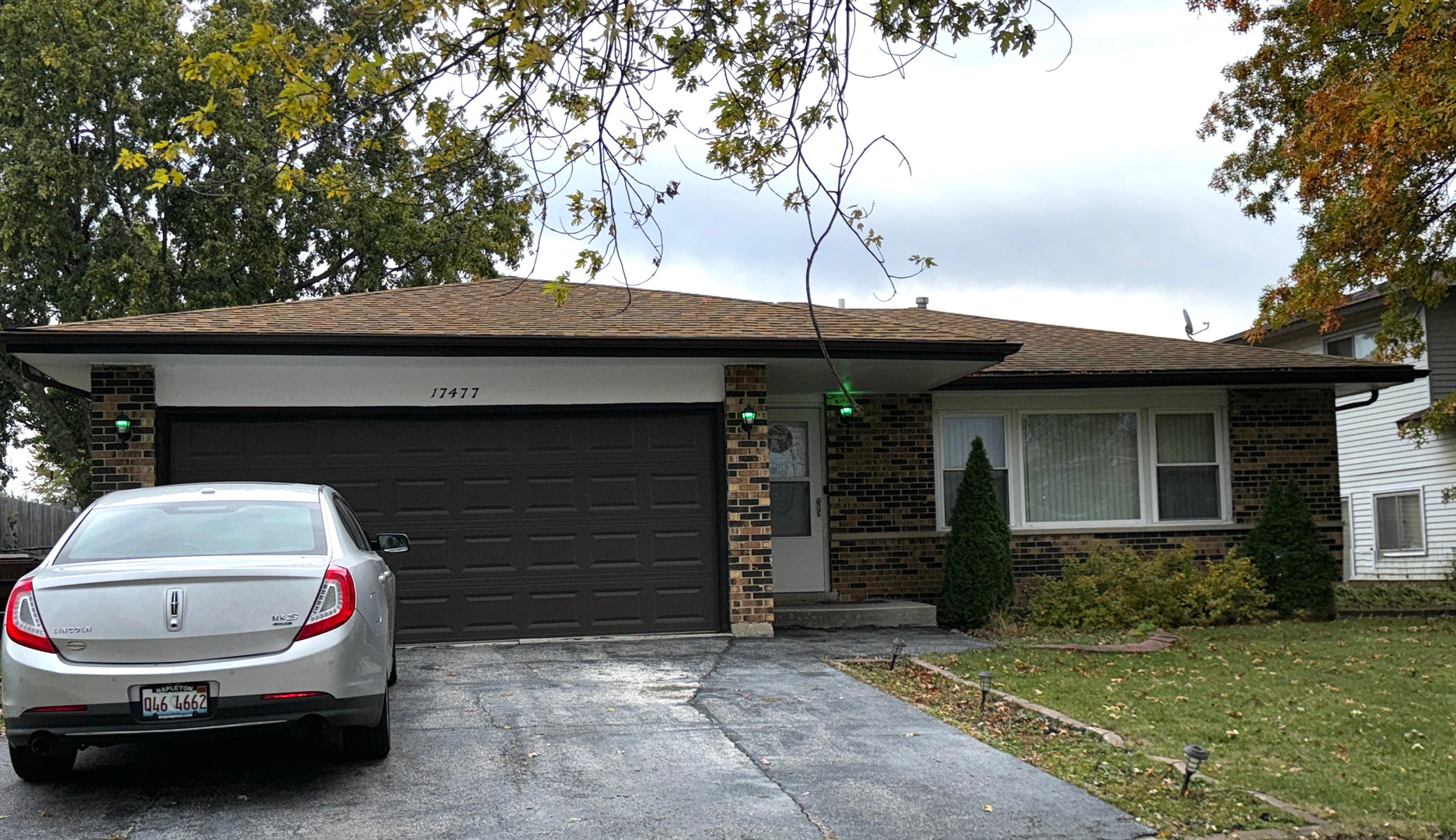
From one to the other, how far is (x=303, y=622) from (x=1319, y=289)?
14.4m

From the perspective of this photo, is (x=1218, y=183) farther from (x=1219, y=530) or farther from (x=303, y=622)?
(x=303, y=622)

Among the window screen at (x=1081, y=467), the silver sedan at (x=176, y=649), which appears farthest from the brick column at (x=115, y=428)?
the window screen at (x=1081, y=467)

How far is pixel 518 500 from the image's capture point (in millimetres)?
12000

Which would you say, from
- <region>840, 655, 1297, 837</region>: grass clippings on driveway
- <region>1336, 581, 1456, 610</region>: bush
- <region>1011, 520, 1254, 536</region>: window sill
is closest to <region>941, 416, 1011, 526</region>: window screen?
<region>1011, 520, 1254, 536</region>: window sill

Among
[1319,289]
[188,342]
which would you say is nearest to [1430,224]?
[1319,289]

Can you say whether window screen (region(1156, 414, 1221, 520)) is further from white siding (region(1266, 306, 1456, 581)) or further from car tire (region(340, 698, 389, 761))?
car tire (region(340, 698, 389, 761))

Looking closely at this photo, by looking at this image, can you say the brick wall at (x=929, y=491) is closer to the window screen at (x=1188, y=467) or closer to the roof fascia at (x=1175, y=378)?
the window screen at (x=1188, y=467)

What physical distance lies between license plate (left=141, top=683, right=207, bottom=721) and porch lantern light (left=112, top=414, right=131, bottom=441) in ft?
21.2

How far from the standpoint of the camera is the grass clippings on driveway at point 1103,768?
5.66 metres

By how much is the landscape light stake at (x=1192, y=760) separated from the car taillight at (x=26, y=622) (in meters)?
5.10

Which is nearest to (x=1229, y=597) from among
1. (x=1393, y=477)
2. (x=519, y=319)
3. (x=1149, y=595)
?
(x=1149, y=595)

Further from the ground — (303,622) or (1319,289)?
(1319,289)

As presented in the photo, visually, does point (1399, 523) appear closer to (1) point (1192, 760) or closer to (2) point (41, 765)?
(1) point (1192, 760)

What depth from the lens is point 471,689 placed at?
8898mm
